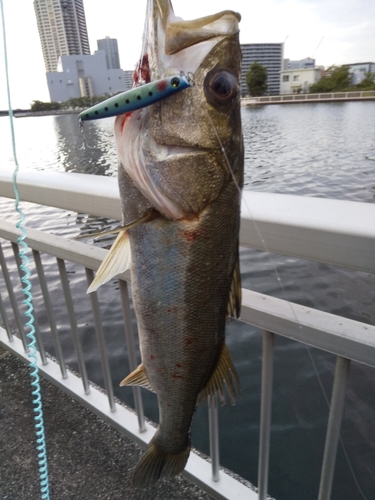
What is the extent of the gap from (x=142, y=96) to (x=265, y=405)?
1263 millimetres

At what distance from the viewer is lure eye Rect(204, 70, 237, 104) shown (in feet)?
2.71

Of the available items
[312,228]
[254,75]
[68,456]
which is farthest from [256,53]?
[254,75]

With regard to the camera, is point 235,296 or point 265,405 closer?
point 235,296

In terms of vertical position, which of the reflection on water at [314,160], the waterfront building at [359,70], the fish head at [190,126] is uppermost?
the waterfront building at [359,70]

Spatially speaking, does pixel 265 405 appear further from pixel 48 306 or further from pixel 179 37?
pixel 48 306

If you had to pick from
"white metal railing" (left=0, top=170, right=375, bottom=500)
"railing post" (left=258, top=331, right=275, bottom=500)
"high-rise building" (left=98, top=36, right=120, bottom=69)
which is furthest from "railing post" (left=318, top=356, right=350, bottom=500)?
"high-rise building" (left=98, top=36, right=120, bottom=69)

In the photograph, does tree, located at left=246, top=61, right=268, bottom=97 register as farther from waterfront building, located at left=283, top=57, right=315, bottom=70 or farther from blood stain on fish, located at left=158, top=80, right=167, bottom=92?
blood stain on fish, located at left=158, top=80, right=167, bottom=92

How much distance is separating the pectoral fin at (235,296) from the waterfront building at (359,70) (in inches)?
3299

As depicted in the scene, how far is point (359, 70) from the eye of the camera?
255ft

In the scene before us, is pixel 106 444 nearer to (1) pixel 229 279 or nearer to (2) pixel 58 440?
(2) pixel 58 440

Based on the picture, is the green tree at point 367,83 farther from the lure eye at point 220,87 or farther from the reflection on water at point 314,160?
the lure eye at point 220,87

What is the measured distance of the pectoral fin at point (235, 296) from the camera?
96 cm

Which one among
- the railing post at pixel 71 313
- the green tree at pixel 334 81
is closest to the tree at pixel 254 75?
the railing post at pixel 71 313

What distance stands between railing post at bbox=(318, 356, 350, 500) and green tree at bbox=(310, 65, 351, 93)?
252 feet
